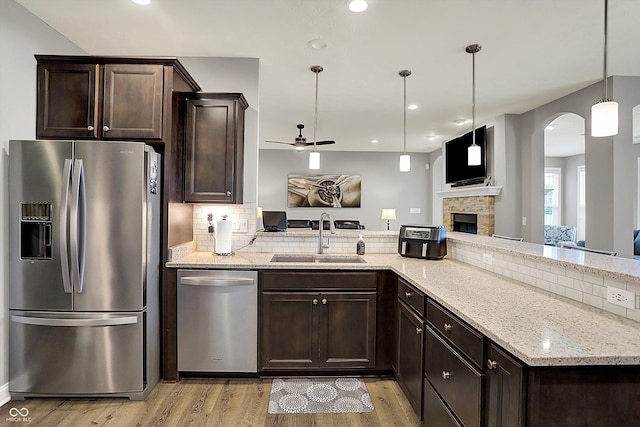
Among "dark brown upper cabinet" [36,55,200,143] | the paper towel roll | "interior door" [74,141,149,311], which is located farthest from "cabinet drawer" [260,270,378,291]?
"dark brown upper cabinet" [36,55,200,143]

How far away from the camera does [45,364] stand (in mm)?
2344

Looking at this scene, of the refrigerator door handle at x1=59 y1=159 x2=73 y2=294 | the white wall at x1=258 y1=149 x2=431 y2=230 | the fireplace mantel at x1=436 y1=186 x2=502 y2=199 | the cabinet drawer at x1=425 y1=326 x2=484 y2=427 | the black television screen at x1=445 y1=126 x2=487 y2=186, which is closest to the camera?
the cabinet drawer at x1=425 y1=326 x2=484 y2=427

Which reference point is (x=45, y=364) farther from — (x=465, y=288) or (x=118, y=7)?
(x=465, y=288)

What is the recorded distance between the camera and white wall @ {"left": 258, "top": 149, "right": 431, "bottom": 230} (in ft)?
29.0

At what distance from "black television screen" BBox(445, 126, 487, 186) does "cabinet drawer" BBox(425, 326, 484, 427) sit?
183 inches

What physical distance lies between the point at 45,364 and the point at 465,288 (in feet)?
8.89

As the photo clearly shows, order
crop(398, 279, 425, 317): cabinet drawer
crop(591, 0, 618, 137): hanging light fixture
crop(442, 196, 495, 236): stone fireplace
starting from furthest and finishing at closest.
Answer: crop(442, 196, 495, 236): stone fireplace < crop(398, 279, 425, 317): cabinet drawer < crop(591, 0, 618, 137): hanging light fixture

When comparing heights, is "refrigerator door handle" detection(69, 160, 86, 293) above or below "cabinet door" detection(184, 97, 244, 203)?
below

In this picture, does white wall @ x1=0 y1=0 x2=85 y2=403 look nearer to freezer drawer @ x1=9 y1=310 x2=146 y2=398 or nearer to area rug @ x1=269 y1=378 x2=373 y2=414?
freezer drawer @ x1=9 y1=310 x2=146 y2=398

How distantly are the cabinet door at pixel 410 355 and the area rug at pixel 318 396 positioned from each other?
0.96 feet

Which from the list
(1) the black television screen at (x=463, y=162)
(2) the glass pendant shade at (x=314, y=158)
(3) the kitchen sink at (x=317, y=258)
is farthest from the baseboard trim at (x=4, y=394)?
(1) the black television screen at (x=463, y=162)

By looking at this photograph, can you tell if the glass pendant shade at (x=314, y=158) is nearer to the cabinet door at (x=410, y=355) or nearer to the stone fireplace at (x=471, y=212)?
the cabinet door at (x=410, y=355)

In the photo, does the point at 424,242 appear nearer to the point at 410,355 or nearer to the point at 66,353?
the point at 410,355

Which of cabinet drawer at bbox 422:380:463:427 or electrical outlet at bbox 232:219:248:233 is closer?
cabinet drawer at bbox 422:380:463:427
